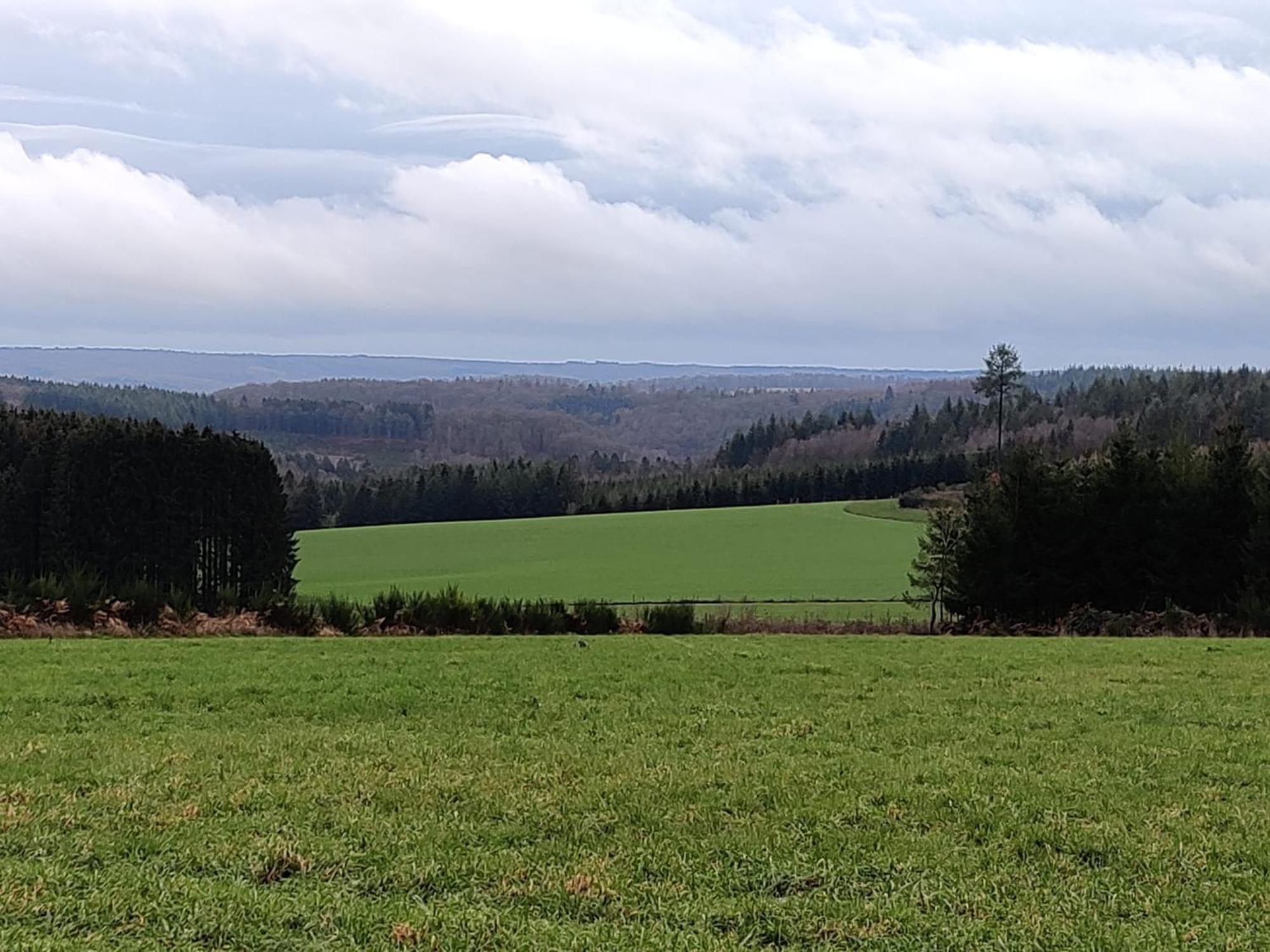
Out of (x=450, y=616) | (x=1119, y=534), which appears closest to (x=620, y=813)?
(x=450, y=616)

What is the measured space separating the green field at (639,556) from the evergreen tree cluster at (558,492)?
644 inches

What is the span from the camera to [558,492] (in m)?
119

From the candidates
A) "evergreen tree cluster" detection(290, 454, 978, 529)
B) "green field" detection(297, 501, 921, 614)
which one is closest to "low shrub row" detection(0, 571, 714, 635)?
"green field" detection(297, 501, 921, 614)

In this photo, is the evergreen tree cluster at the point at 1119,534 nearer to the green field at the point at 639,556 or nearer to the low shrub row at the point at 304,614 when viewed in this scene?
the green field at the point at 639,556

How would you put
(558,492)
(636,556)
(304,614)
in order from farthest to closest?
(558,492) < (636,556) < (304,614)

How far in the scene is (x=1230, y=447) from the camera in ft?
111

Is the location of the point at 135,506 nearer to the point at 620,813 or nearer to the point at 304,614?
the point at 304,614

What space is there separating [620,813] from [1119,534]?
30.9 metres

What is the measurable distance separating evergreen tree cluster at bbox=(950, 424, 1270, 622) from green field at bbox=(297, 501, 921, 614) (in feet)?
28.1

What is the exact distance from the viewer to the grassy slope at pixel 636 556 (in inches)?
2020

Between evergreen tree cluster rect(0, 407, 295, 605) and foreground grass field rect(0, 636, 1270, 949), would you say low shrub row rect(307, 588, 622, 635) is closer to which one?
foreground grass field rect(0, 636, 1270, 949)

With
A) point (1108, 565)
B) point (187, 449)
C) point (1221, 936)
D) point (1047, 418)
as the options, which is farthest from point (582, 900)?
point (1047, 418)

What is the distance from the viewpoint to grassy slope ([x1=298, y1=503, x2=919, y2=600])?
51.3 metres

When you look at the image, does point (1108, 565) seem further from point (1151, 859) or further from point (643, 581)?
Answer: point (1151, 859)
